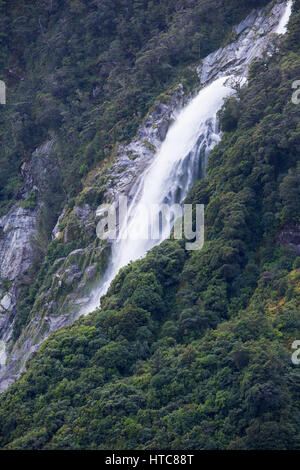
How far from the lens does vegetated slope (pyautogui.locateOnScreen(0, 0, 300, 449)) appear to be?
26.4 metres

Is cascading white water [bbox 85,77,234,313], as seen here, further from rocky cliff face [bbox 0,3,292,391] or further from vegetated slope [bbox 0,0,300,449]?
vegetated slope [bbox 0,0,300,449]

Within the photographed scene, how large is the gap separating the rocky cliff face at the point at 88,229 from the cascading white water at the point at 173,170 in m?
0.67

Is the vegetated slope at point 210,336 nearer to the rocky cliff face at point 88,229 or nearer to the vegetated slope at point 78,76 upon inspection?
the rocky cliff face at point 88,229

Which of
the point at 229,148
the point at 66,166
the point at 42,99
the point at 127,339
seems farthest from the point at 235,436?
the point at 42,99

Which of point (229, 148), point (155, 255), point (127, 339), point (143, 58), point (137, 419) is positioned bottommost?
point (137, 419)

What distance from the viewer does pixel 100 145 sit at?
4981 cm

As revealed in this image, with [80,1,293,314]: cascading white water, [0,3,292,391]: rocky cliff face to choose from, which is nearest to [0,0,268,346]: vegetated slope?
[0,3,292,391]: rocky cliff face

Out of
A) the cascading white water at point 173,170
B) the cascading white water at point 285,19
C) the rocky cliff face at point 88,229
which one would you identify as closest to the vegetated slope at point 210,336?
the cascading white water at point 173,170

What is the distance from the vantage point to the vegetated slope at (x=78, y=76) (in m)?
49.4

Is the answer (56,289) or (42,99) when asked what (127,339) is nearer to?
(56,289)

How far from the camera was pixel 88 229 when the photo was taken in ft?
147

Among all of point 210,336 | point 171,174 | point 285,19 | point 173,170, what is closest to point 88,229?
point 171,174

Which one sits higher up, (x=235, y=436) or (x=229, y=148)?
(x=229, y=148)

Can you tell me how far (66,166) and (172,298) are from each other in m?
21.9
